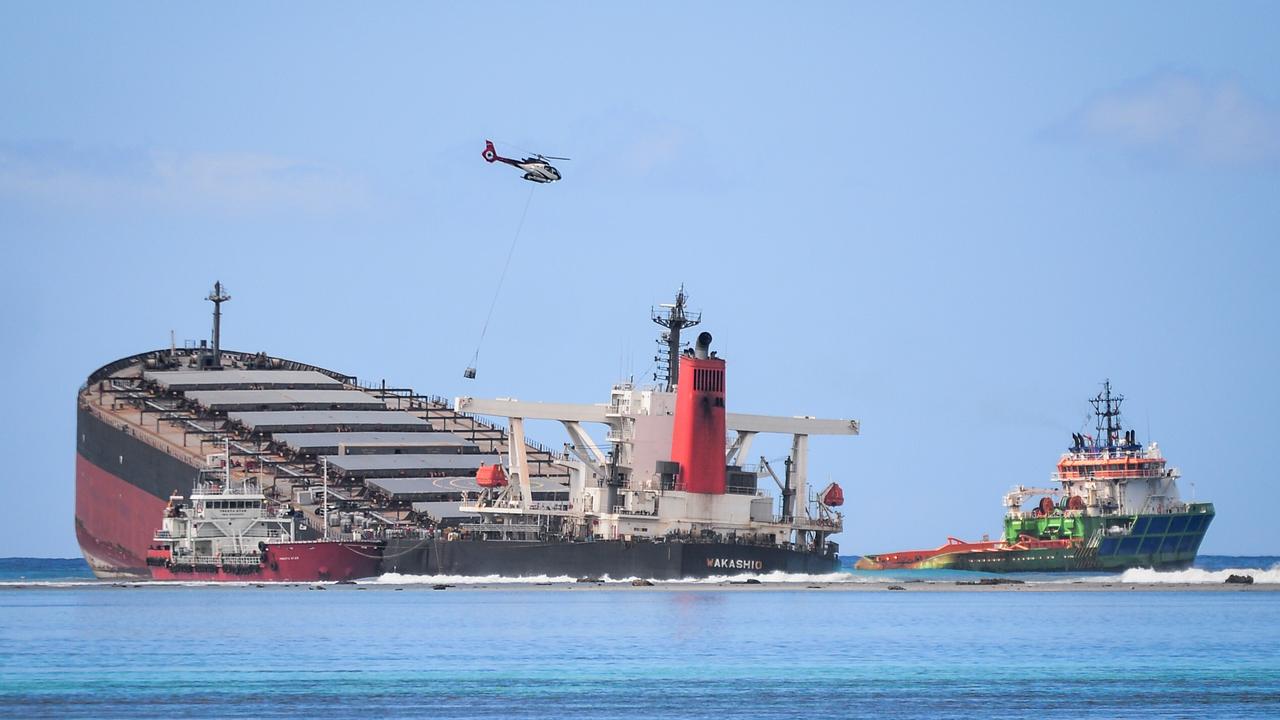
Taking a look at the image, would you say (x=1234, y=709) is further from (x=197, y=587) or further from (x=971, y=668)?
(x=197, y=587)

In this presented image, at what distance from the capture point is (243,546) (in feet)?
363

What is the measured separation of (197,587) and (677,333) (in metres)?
25.1

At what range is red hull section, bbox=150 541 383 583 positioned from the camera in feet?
352

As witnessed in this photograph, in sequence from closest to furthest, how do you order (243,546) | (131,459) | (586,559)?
(586,559) → (243,546) → (131,459)

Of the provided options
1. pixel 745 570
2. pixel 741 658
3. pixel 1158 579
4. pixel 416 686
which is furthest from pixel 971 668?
pixel 1158 579

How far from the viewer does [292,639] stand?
7112 cm

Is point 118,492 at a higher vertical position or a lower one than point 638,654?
higher

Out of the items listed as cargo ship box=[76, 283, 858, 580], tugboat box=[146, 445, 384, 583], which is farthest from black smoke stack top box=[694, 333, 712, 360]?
tugboat box=[146, 445, 384, 583]

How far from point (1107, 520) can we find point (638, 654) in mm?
78626

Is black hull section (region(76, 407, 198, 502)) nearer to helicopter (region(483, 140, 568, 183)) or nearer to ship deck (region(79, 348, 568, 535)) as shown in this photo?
ship deck (region(79, 348, 568, 535))

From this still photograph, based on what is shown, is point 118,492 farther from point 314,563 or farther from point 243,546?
point 314,563

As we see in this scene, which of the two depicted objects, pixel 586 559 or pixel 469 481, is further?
pixel 469 481

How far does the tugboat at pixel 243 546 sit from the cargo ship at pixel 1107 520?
4738 cm

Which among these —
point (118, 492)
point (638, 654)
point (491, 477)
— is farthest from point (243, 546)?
point (638, 654)
